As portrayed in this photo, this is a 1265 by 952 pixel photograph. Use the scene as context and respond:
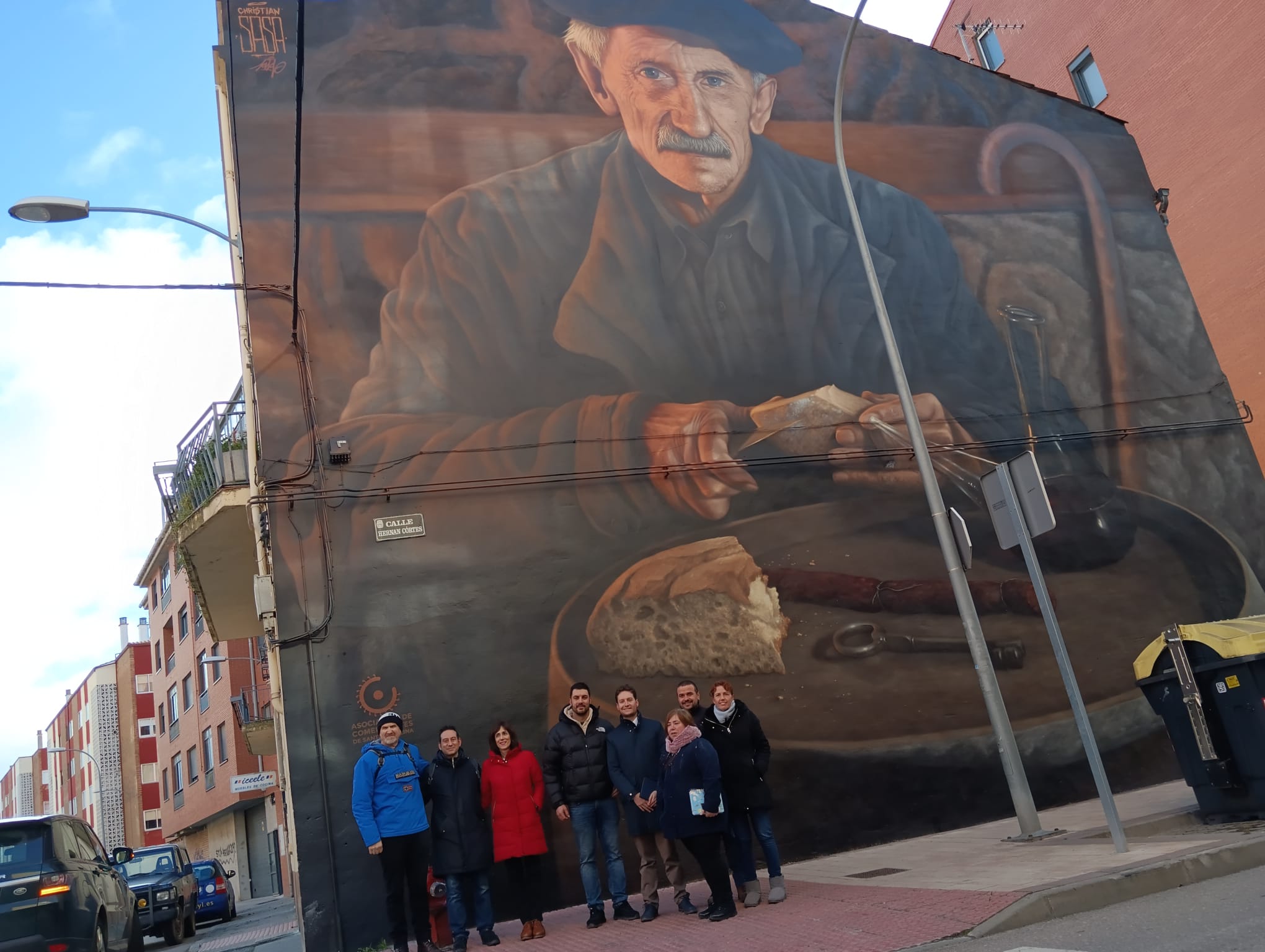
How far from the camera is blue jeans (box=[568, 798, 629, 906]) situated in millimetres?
8281

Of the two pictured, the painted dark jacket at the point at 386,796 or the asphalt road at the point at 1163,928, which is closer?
the asphalt road at the point at 1163,928

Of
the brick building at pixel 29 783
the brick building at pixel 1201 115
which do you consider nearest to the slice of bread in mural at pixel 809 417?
the brick building at pixel 1201 115

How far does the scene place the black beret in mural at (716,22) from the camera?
1430 cm

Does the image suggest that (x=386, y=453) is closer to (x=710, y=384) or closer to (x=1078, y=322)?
(x=710, y=384)

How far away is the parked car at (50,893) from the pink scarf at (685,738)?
452cm

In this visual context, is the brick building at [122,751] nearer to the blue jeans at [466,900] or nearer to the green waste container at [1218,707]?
the blue jeans at [466,900]

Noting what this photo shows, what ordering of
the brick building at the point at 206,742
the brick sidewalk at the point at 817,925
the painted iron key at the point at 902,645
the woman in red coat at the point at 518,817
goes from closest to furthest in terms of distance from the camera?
the brick sidewalk at the point at 817,925 → the woman in red coat at the point at 518,817 → the painted iron key at the point at 902,645 → the brick building at the point at 206,742

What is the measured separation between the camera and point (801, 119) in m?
14.9

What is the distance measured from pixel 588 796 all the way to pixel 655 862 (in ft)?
2.42

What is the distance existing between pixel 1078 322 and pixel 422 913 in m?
12.4

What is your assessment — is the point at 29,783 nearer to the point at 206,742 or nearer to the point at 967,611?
the point at 206,742

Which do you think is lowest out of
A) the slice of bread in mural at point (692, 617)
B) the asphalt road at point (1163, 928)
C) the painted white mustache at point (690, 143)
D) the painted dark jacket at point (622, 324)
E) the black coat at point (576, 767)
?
the asphalt road at point (1163, 928)

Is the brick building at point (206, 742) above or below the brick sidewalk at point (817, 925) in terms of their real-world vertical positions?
above

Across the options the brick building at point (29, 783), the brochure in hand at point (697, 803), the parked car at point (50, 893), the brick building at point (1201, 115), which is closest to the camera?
the parked car at point (50, 893)
